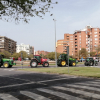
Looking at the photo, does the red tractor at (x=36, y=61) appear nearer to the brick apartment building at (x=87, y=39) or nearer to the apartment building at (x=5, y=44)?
the brick apartment building at (x=87, y=39)

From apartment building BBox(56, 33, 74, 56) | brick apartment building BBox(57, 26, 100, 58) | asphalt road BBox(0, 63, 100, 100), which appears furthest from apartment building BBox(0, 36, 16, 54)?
asphalt road BBox(0, 63, 100, 100)

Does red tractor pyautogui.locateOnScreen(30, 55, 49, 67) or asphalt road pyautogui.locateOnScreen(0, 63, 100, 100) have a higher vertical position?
red tractor pyautogui.locateOnScreen(30, 55, 49, 67)

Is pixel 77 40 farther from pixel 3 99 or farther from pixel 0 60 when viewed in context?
pixel 3 99

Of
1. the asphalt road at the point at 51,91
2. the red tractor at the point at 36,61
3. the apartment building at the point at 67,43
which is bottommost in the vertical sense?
the asphalt road at the point at 51,91

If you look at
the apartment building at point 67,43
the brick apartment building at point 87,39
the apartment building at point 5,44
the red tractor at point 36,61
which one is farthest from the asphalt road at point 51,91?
the apartment building at point 5,44

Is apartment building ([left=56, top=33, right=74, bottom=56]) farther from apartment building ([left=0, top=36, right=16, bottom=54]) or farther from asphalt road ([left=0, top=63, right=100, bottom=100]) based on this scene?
asphalt road ([left=0, top=63, right=100, bottom=100])

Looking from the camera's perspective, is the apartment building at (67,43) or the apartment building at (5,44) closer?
the apartment building at (67,43)

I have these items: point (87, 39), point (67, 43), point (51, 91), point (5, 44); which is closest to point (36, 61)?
point (51, 91)

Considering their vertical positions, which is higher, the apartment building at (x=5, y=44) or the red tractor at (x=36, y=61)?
the apartment building at (x=5, y=44)

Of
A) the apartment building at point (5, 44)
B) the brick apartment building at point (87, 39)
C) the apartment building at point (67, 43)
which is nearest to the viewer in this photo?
the brick apartment building at point (87, 39)

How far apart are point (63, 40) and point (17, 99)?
4724 inches

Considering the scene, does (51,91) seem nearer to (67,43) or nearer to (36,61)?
(36,61)

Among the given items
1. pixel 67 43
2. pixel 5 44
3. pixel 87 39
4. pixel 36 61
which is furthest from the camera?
pixel 5 44

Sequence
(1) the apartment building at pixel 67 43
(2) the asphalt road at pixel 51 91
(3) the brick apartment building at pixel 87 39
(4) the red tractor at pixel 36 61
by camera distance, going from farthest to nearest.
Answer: (1) the apartment building at pixel 67 43 < (3) the brick apartment building at pixel 87 39 < (4) the red tractor at pixel 36 61 < (2) the asphalt road at pixel 51 91
